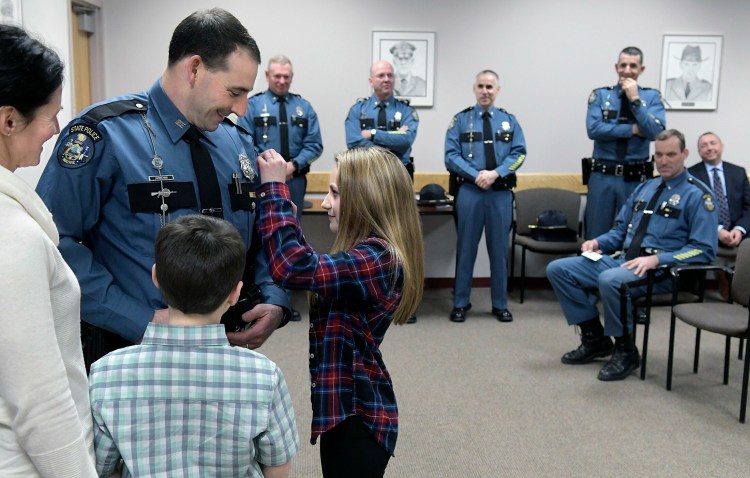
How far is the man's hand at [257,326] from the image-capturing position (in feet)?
5.77

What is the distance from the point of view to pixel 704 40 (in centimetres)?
629

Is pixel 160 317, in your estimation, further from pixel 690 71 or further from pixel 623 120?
pixel 690 71

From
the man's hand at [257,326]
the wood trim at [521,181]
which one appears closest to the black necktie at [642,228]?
the wood trim at [521,181]

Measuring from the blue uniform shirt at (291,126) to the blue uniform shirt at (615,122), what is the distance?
2166mm

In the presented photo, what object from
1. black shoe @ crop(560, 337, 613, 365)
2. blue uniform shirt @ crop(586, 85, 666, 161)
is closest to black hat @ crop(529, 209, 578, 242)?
blue uniform shirt @ crop(586, 85, 666, 161)

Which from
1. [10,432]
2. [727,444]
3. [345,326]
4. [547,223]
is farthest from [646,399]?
A: [10,432]

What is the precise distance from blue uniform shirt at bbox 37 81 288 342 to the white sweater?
53cm

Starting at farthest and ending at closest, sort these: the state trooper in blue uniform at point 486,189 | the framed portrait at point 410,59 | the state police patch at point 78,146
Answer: the framed portrait at point 410,59, the state trooper in blue uniform at point 486,189, the state police patch at point 78,146

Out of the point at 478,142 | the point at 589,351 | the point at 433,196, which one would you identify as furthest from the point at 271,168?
the point at 433,196

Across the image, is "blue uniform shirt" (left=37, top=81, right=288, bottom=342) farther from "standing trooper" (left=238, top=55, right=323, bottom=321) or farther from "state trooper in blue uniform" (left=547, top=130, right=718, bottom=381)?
"standing trooper" (left=238, top=55, right=323, bottom=321)

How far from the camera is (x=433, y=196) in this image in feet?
18.7

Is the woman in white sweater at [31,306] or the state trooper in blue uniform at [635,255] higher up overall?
the woman in white sweater at [31,306]

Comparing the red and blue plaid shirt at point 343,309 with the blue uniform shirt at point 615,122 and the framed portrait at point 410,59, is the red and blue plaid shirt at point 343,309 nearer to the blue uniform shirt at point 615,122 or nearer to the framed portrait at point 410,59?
the blue uniform shirt at point 615,122

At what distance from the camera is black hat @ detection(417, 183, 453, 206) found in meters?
5.68
